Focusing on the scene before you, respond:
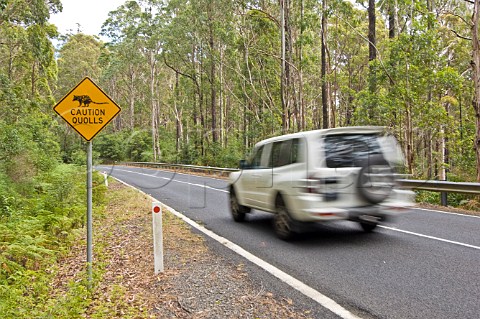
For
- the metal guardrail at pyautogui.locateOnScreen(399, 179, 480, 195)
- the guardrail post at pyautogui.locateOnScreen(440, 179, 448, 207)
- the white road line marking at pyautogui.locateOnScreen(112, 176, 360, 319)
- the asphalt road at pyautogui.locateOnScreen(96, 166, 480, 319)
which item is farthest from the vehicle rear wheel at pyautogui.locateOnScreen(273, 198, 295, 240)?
the guardrail post at pyautogui.locateOnScreen(440, 179, 448, 207)

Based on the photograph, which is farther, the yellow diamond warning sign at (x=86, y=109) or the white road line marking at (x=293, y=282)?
the yellow diamond warning sign at (x=86, y=109)

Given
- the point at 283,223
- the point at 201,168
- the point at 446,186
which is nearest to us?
the point at 283,223

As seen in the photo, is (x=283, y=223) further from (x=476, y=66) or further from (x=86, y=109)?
(x=476, y=66)

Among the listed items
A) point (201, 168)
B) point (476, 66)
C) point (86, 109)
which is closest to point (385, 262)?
point (86, 109)

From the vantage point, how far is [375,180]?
6.21 metres

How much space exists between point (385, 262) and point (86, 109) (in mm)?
4819

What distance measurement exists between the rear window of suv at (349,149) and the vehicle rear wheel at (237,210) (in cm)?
317

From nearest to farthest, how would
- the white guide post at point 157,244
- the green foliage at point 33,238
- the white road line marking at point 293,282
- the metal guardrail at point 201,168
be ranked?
the white road line marking at point 293,282
the green foliage at point 33,238
the white guide post at point 157,244
the metal guardrail at point 201,168

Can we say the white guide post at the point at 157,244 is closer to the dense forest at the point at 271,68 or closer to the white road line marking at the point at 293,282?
the white road line marking at the point at 293,282

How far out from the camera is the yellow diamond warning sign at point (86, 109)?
195 inches

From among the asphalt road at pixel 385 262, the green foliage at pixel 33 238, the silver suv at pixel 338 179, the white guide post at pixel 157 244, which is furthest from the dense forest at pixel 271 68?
the white guide post at pixel 157 244

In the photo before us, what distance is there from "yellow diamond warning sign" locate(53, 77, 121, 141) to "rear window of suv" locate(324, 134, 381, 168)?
3458mm

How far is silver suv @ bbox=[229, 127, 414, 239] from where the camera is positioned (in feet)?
19.9

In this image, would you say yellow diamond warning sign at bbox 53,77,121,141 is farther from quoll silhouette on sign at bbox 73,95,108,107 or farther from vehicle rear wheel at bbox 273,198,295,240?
vehicle rear wheel at bbox 273,198,295,240
